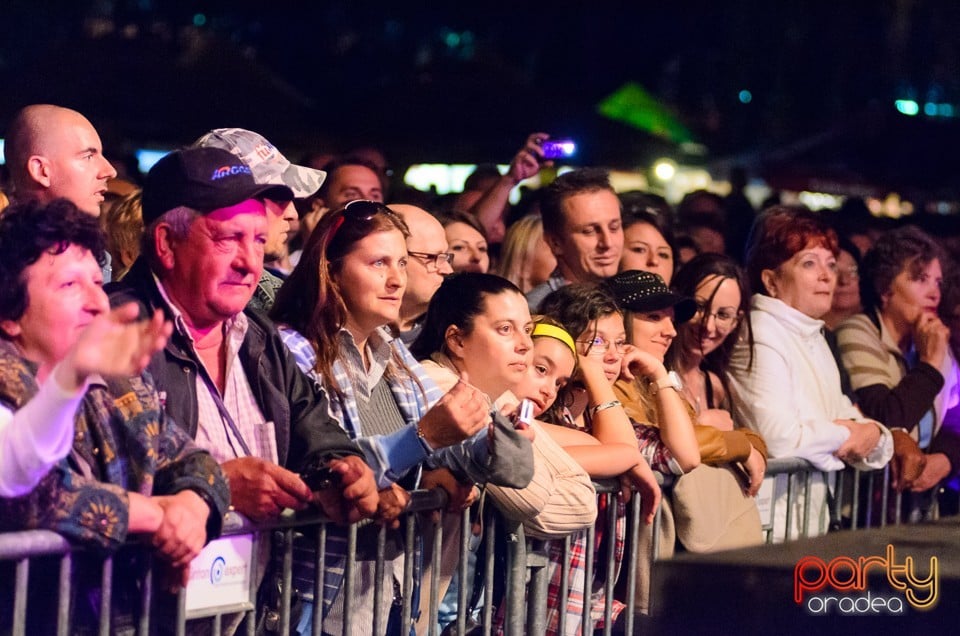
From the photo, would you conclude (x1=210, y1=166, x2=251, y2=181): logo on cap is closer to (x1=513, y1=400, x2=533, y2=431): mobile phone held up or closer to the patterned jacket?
the patterned jacket

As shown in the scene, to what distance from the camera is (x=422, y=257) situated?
20.3 feet

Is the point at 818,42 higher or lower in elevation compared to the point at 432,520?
higher

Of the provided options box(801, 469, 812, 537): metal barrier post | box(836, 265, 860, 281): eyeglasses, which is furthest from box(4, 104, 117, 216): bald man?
box(836, 265, 860, 281): eyeglasses

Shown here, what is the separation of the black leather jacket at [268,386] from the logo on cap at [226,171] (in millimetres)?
348

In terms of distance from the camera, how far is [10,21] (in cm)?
2919

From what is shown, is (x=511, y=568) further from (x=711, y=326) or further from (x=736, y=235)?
(x=736, y=235)

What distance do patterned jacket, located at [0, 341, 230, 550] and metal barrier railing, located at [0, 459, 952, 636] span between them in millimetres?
73

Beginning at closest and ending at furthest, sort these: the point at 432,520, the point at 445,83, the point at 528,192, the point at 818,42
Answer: the point at 432,520 → the point at 528,192 → the point at 445,83 → the point at 818,42

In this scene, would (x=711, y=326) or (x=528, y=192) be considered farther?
(x=528, y=192)

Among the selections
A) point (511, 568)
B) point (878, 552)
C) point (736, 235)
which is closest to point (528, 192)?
point (736, 235)

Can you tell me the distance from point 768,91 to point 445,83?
90.3ft

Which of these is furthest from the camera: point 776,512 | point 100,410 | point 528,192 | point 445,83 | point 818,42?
point 818,42

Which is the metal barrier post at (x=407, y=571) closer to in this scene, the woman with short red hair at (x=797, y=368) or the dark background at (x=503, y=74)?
the woman with short red hair at (x=797, y=368)

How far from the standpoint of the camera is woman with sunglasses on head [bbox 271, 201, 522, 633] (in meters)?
4.67
